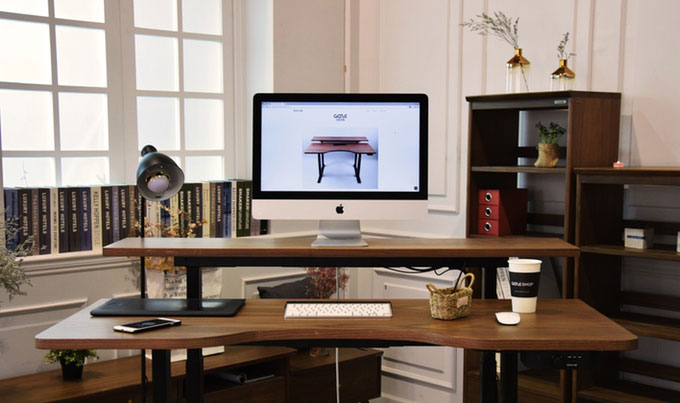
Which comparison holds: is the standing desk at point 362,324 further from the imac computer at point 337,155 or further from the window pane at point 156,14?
the window pane at point 156,14

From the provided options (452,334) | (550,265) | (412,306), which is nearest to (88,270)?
(412,306)

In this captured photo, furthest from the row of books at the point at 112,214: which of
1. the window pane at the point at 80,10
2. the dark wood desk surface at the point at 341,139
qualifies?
the dark wood desk surface at the point at 341,139

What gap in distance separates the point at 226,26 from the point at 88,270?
155 centimetres

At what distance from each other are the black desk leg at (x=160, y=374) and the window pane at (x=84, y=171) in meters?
1.34

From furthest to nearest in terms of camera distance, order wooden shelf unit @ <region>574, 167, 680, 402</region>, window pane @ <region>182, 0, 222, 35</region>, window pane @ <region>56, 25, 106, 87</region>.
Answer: window pane @ <region>182, 0, 222, 35</region> → window pane @ <region>56, 25, 106, 87</region> → wooden shelf unit @ <region>574, 167, 680, 402</region>

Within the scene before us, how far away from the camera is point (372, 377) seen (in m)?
3.89

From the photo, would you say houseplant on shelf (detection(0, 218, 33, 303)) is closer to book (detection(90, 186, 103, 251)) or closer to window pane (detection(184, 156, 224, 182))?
book (detection(90, 186, 103, 251))

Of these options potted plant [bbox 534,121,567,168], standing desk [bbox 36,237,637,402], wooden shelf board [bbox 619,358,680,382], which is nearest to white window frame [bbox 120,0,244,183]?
standing desk [bbox 36,237,637,402]

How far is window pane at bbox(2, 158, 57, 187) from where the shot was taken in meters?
3.32

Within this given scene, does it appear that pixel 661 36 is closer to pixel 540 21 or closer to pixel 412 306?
pixel 540 21

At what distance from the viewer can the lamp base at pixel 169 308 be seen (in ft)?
7.87

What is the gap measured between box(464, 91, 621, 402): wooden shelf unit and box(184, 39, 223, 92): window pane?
1446 mm

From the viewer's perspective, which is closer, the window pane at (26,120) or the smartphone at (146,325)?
the smartphone at (146,325)

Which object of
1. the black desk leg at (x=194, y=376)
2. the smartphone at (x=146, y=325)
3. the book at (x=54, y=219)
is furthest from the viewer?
the book at (x=54, y=219)
